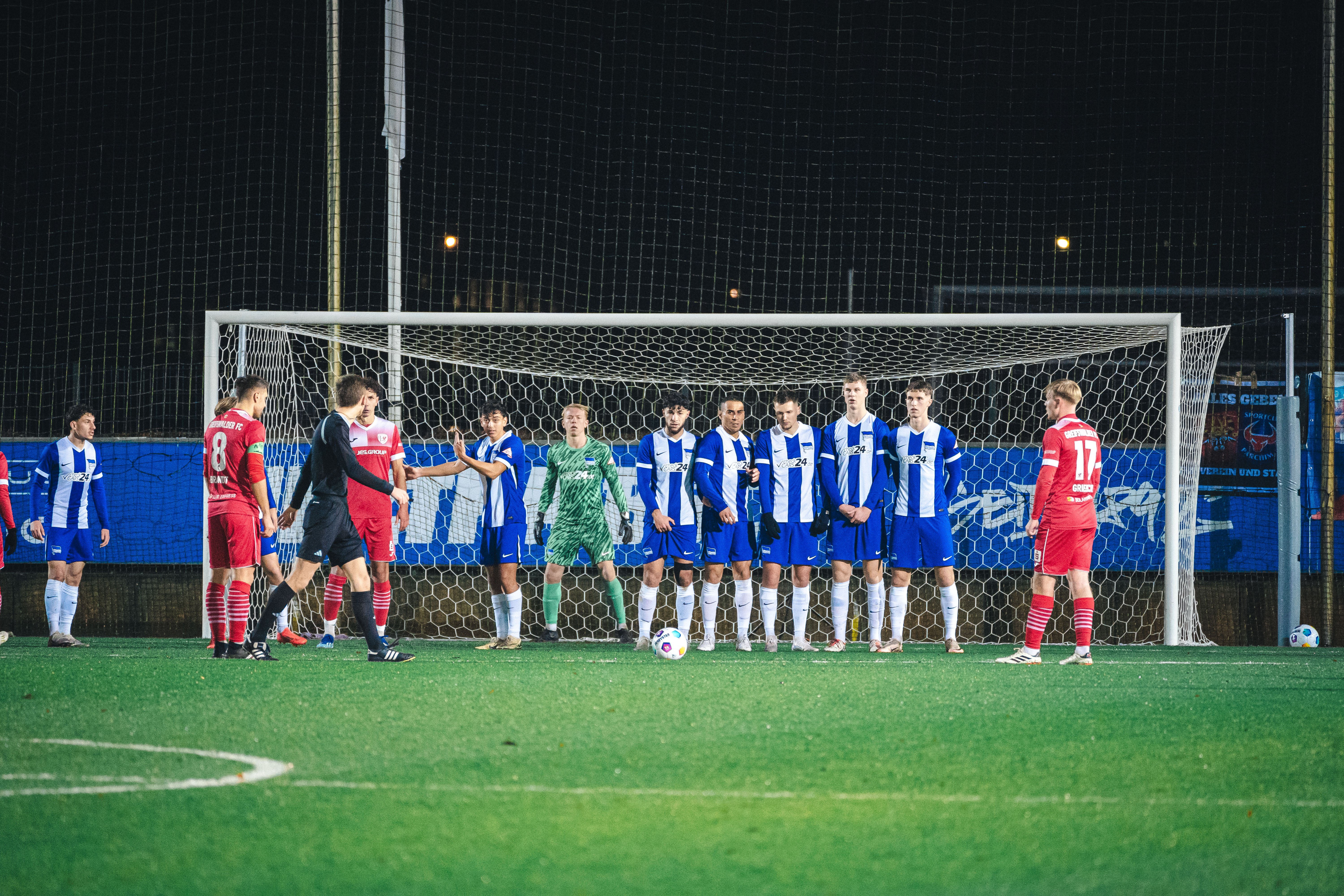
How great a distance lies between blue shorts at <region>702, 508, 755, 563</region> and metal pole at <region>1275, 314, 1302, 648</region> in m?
4.69

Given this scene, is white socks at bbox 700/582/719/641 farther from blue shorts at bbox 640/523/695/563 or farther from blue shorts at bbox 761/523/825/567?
blue shorts at bbox 761/523/825/567

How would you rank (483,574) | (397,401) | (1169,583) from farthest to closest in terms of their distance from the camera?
(483,574) → (397,401) → (1169,583)

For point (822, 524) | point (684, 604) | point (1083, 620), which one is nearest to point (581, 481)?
point (684, 604)

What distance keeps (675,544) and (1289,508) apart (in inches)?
208

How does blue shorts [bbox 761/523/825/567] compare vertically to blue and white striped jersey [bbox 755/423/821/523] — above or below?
below

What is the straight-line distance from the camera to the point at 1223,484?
10930mm

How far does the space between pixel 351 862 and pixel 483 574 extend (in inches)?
355

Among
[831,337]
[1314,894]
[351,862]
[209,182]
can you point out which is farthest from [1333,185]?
[209,182]

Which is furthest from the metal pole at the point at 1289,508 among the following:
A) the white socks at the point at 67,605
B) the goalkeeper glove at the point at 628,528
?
the white socks at the point at 67,605

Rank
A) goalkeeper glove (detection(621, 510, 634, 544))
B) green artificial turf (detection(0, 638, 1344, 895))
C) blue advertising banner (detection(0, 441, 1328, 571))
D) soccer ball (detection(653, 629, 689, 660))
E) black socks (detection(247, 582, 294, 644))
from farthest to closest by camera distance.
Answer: blue advertising banner (detection(0, 441, 1328, 571))
goalkeeper glove (detection(621, 510, 634, 544))
soccer ball (detection(653, 629, 689, 660))
black socks (detection(247, 582, 294, 644))
green artificial turf (detection(0, 638, 1344, 895))

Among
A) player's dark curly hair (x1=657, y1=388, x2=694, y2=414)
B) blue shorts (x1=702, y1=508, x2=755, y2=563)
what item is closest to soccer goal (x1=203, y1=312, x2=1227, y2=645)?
player's dark curly hair (x1=657, y1=388, x2=694, y2=414)

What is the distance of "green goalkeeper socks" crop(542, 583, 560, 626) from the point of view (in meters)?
9.58

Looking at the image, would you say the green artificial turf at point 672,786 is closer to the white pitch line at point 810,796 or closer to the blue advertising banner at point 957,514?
the white pitch line at point 810,796

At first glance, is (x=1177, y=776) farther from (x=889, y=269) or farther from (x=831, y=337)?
(x=889, y=269)
